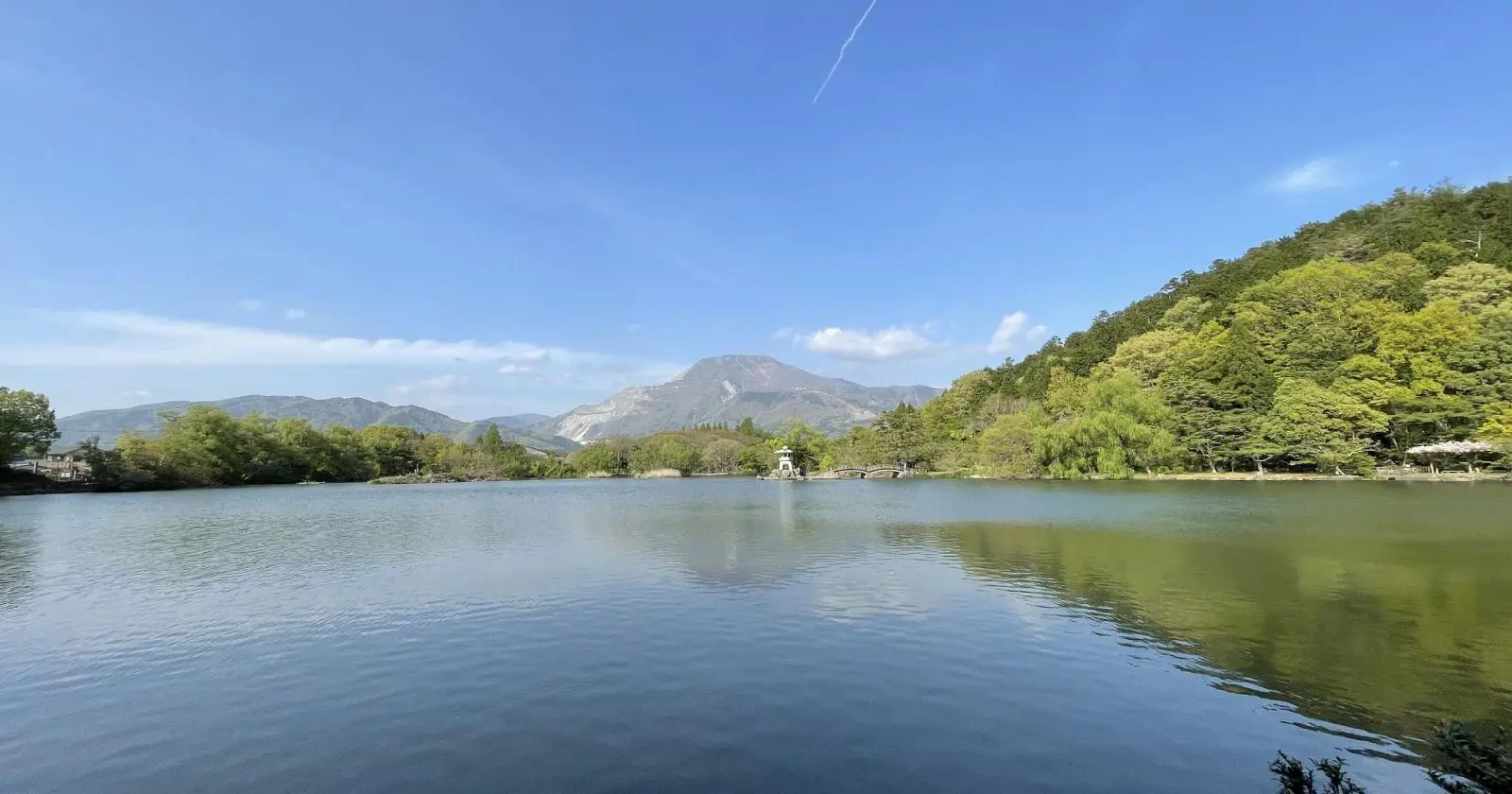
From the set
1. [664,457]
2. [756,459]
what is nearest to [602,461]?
[664,457]

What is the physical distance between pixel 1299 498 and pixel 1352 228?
70.3 meters

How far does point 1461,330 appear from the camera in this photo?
152 ft

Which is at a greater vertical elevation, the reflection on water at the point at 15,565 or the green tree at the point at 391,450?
the green tree at the point at 391,450

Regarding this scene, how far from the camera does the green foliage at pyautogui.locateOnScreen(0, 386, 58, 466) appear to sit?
6034cm

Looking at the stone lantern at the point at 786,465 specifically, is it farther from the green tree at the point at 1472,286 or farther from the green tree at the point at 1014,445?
the green tree at the point at 1472,286

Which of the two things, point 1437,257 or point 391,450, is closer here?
point 1437,257

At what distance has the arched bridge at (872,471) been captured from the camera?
86625 millimetres

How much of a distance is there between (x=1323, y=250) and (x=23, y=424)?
448ft

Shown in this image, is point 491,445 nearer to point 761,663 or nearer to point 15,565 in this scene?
point 15,565

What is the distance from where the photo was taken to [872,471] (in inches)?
3529

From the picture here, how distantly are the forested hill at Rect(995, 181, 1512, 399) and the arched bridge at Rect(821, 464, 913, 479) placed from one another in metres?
18.2

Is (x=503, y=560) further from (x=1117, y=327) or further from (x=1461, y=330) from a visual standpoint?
(x=1117, y=327)

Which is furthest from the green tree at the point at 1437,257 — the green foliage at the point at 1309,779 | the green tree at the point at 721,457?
the green tree at the point at 721,457

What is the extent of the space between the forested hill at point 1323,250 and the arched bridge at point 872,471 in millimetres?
18201
